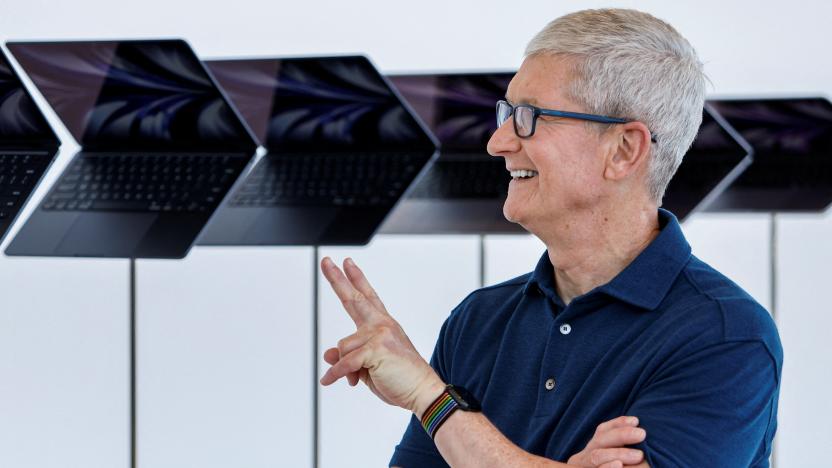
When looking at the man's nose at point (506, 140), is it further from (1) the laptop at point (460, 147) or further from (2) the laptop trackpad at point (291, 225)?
(1) the laptop at point (460, 147)

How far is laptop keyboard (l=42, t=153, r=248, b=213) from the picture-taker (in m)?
2.24

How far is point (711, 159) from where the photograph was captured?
2.75m

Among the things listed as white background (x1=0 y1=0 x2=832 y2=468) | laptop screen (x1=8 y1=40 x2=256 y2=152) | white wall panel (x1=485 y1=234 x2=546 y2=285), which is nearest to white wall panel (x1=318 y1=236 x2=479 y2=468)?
white background (x1=0 y1=0 x2=832 y2=468)

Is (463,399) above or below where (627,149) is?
below

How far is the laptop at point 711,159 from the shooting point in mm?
2658

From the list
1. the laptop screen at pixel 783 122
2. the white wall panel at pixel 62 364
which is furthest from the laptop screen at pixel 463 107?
the white wall panel at pixel 62 364

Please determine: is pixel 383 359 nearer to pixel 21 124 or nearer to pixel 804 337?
pixel 21 124

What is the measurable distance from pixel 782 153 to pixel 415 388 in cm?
202

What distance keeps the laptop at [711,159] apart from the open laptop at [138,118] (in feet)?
3.20

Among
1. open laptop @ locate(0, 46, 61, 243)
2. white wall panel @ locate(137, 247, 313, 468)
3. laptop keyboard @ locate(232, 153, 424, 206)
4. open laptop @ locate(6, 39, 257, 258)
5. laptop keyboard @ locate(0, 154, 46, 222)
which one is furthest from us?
white wall panel @ locate(137, 247, 313, 468)

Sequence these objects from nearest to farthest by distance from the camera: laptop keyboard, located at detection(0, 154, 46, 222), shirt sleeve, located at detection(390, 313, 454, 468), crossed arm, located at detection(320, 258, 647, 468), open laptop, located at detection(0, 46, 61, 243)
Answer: crossed arm, located at detection(320, 258, 647, 468), shirt sleeve, located at detection(390, 313, 454, 468), laptop keyboard, located at detection(0, 154, 46, 222), open laptop, located at detection(0, 46, 61, 243)

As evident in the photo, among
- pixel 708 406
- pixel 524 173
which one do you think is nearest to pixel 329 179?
pixel 524 173

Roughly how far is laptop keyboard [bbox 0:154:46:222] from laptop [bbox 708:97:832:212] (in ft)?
5.51

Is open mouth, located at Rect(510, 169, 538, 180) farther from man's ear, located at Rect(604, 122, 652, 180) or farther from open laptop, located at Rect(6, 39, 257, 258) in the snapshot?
open laptop, located at Rect(6, 39, 257, 258)
